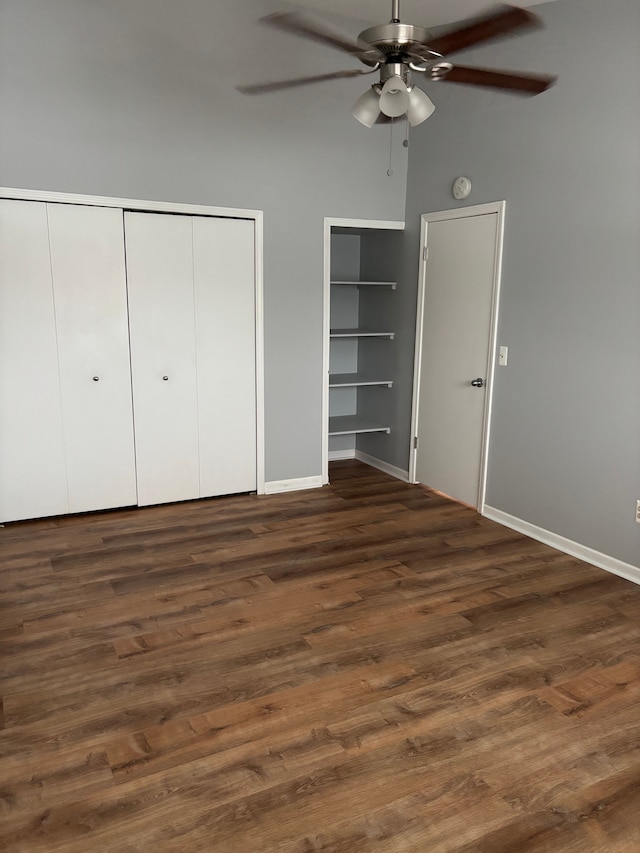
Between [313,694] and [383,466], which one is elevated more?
[383,466]

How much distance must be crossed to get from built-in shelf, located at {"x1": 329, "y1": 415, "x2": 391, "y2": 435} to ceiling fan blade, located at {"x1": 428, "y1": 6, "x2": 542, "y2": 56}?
3.51 m

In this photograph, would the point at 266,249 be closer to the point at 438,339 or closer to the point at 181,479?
the point at 438,339

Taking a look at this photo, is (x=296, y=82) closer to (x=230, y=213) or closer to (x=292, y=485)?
(x=230, y=213)

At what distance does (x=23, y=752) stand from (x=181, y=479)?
2656 mm

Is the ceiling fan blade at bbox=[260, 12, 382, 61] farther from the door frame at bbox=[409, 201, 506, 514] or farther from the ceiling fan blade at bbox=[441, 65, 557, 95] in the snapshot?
the door frame at bbox=[409, 201, 506, 514]

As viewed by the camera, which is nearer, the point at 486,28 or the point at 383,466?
the point at 486,28

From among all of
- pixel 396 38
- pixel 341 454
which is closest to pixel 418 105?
pixel 396 38

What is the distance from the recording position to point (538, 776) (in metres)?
2.14

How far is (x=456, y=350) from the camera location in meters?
4.84

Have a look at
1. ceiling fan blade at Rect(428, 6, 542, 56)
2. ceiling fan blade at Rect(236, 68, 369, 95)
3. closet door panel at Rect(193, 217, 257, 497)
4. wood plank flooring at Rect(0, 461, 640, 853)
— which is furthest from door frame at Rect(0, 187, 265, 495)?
ceiling fan blade at Rect(428, 6, 542, 56)

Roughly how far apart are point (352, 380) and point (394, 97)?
3.34 m

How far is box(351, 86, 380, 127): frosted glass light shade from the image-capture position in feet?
8.39

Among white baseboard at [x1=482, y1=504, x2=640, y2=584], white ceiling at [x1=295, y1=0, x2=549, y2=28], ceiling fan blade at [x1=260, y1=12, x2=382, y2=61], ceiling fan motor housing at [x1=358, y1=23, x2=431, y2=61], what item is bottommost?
white baseboard at [x1=482, y1=504, x2=640, y2=584]

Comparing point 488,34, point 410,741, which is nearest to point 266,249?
point 488,34
